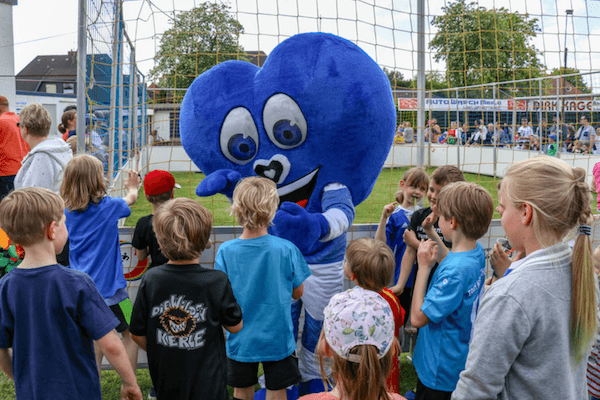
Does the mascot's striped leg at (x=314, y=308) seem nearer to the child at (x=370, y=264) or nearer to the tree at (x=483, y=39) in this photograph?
the child at (x=370, y=264)

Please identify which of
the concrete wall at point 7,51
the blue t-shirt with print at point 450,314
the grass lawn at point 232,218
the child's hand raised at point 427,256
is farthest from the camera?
the concrete wall at point 7,51

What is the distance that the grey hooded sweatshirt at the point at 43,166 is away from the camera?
11.0 ft

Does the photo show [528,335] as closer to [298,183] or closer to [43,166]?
[298,183]

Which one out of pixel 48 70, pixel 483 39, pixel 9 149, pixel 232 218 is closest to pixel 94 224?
pixel 9 149

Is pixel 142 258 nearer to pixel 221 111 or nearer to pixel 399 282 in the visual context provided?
pixel 221 111

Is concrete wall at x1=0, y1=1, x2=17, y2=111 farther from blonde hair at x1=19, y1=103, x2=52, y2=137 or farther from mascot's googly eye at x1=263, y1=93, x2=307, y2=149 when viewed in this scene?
mascot's googly eye at x1=263, y1=93, x2=307, y2=149

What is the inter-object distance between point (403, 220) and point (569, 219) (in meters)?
1.91

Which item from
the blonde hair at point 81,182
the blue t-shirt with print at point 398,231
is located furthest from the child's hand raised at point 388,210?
the blonde hair at point 81,182

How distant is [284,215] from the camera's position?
229 cm

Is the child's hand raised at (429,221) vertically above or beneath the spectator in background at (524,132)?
beneath

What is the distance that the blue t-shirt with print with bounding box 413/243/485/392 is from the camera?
6.51ft

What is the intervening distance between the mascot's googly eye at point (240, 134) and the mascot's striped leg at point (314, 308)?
A: 72cm

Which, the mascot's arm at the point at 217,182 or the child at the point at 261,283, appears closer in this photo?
the child at the point at 261,283

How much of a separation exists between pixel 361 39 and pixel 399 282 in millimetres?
1699
